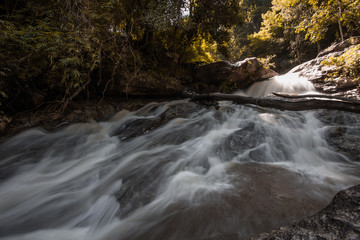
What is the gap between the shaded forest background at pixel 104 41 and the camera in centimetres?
343

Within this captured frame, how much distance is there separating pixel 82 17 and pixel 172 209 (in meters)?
4.42

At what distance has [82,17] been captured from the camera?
11.9 feet

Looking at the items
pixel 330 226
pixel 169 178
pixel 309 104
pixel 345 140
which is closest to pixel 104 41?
pixel 169 178

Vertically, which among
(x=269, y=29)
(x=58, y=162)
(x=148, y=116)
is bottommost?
(x=58, y=162)

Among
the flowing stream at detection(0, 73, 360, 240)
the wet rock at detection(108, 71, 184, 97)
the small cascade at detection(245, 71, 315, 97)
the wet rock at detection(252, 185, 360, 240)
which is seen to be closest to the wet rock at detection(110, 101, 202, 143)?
the flowing stream at detection(0, 73, 360, 240)

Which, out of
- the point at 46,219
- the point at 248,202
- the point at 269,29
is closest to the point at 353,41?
the point at 269,29

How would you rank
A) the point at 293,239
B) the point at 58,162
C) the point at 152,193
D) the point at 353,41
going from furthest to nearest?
the point at 353,41, the point at 58,162, the point at 152,193, the point at 293,239

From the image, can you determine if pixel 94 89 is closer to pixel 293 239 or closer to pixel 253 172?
pixel 253 172

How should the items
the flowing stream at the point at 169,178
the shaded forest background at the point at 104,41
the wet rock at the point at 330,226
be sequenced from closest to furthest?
the wet rock at the point at 330,226 → the flowing stream at the point at 169,178 → the shaded forest background at the point at 104,41

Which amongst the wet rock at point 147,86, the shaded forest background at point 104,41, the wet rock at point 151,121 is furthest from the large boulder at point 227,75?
the wet rock at point 151,121

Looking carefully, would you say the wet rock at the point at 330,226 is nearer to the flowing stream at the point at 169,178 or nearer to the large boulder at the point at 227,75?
the flowing stream at the point at 169,178

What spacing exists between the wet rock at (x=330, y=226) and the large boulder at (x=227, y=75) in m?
8.35

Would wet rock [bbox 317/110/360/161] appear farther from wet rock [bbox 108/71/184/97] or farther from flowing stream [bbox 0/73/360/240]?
wet rock [bbox 108/71/184/97]

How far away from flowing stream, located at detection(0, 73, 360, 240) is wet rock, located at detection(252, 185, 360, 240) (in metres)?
0.44
